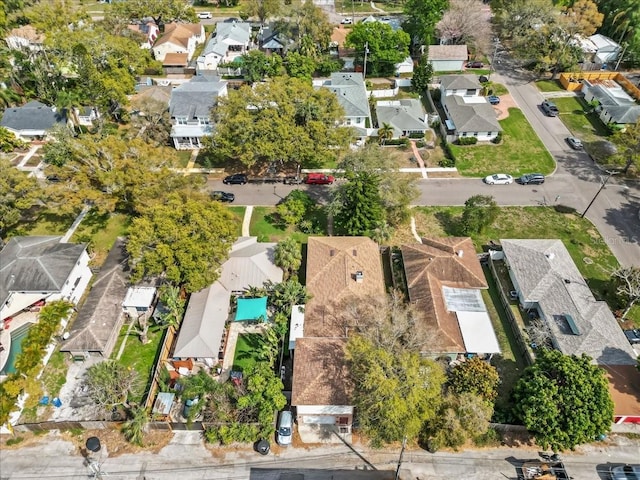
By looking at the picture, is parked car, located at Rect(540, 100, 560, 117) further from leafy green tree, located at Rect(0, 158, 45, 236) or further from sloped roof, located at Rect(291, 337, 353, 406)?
leafy green tree, located at Rect(0, 158, 45, 236)

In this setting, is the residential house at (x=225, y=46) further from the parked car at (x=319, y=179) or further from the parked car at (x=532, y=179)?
the parked car at (x=532, y=179)

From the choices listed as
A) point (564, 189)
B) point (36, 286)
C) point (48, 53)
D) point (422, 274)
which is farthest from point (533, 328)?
point (48, 53)

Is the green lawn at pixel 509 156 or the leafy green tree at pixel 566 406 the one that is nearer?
the leafy green tree at pixel 566 406

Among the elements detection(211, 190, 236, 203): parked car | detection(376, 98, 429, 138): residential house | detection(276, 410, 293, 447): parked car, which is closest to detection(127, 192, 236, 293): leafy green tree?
Result: detection(211, 190, 236, 203): parked car

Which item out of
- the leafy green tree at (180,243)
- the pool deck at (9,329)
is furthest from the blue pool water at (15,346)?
the leafy green tree at (180,243)

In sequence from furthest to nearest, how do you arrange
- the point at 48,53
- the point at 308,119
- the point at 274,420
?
the point at 48,53
the point at 308,119
the point at 274,420

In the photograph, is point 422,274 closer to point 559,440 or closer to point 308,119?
point 559,440
